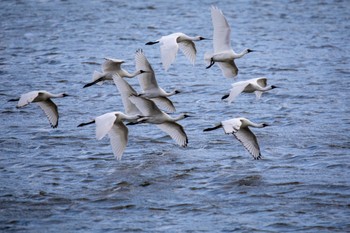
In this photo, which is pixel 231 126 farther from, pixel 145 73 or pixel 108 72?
pixel 108 72

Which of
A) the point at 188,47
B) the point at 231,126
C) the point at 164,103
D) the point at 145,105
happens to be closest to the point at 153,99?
the point at 164,103

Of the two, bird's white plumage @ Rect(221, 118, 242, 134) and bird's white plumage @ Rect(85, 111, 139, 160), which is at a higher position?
bird's white plumage @ Rect(221, 118, 242, 134)

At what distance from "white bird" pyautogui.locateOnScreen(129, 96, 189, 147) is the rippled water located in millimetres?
278

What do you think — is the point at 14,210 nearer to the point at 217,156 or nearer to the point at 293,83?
the point at 217,156

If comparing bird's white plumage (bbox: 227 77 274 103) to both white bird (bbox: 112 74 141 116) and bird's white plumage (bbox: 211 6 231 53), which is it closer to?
bird's white plumage (bbox: 211 6 231 53)

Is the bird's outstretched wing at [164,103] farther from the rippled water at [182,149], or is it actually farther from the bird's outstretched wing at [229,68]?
the bird's outstretched wing at [229,68]

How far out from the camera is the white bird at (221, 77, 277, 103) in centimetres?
1658

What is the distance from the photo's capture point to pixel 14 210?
46.0ft

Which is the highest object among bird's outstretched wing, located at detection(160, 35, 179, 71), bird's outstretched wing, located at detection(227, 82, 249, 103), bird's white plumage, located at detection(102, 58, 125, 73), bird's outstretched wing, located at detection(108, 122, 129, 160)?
bird's outstretched wing, located at detection(160, 35, 179, 71)

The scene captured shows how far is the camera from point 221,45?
1864 cm

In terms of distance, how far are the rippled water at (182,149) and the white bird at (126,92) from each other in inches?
30.2

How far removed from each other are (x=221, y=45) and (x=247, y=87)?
160cm

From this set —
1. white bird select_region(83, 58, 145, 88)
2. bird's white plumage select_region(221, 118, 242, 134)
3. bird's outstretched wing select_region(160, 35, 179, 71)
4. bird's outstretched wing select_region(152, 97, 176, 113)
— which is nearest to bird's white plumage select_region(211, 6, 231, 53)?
bird's outstretched wing select_region(160, 35, 179, 71)

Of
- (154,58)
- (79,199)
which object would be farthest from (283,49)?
(79,199)
